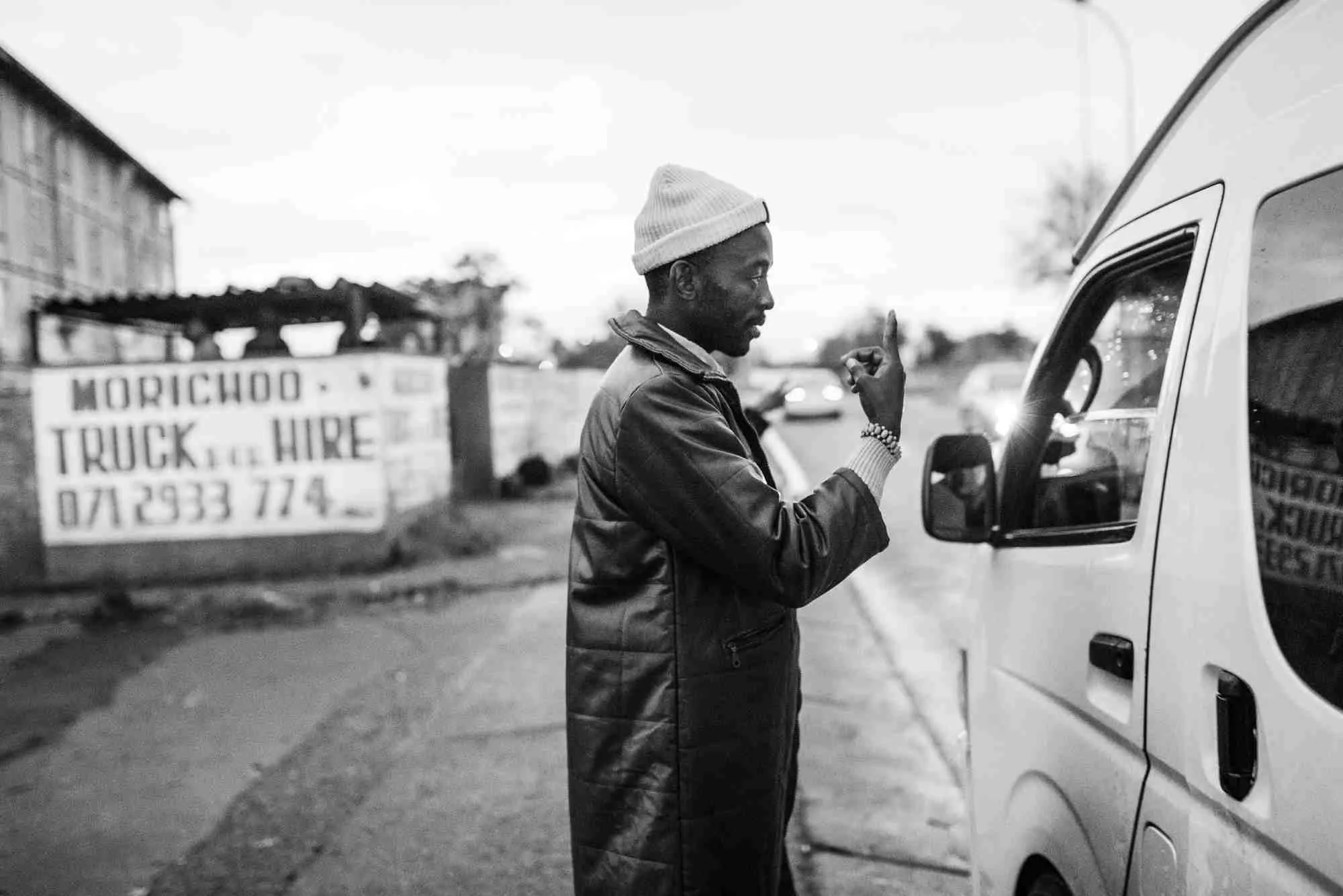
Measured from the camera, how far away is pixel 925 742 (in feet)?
15.8

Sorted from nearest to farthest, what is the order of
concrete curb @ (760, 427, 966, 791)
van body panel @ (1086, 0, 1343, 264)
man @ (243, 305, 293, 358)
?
van body panel @ (1086, 0, 1343, 264)
concrete curb @ (760, 427, 966, 791)
man @ (243, 305, 293, 358)

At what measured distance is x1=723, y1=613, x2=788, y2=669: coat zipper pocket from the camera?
6.02ft

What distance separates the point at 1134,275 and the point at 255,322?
36.6ft

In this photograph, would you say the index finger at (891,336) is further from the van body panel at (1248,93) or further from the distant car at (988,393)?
the distant car at (988,393)

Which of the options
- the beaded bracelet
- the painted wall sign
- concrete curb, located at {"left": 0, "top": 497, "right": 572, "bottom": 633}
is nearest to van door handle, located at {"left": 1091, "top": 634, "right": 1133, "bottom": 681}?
the beaded bracelet

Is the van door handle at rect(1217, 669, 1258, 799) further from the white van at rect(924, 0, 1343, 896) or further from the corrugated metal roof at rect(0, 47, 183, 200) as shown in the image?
the corrugated metal roof at rect(0, 47, 183, 200)

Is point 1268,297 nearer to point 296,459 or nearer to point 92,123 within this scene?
point 296,459

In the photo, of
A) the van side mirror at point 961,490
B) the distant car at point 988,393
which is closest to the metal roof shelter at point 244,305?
the van side mirror at point 961,490

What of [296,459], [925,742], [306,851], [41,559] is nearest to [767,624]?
[306,851]

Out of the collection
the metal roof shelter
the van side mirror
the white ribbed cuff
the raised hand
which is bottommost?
the van side mirror

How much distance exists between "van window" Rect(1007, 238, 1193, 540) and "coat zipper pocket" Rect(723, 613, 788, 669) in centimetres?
63

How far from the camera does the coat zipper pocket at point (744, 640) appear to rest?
1.83 meters

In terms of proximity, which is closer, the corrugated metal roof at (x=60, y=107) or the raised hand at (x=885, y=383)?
the raised hand at (x=885, y=383)

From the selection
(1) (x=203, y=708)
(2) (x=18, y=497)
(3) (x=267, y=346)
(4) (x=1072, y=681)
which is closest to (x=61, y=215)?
(2) (x=18, y=497)
